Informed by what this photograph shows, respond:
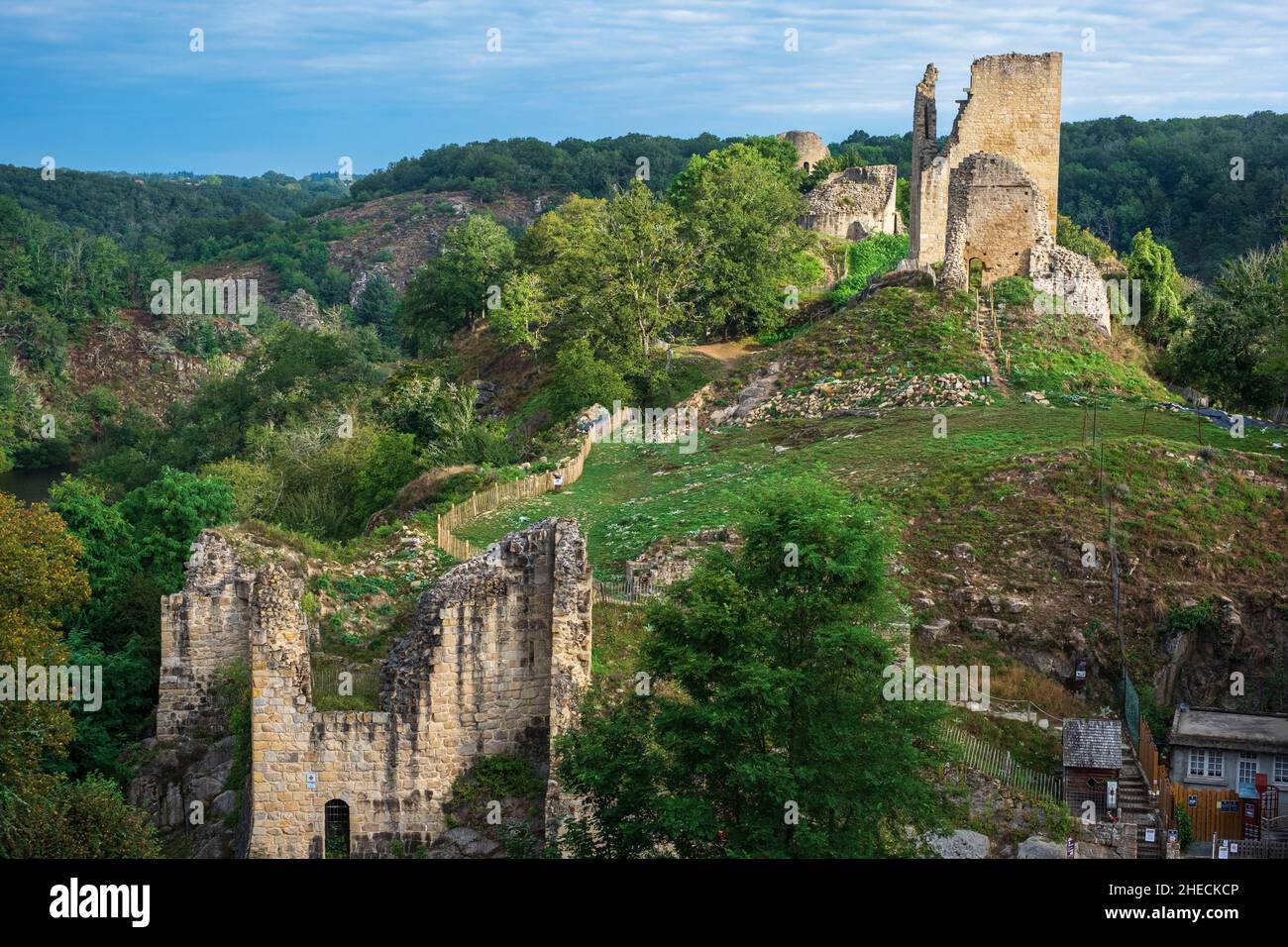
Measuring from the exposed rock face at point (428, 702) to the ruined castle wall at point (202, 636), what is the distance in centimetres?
437

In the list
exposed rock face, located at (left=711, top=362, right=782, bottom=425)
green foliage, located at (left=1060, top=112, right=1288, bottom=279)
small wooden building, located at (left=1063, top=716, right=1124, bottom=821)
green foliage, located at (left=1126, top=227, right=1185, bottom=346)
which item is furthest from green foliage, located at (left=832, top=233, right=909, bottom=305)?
green foliage, located at (left=1060, top=112, right=1288, bottom=279)

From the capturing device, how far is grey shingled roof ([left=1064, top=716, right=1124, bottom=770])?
25.3 metres

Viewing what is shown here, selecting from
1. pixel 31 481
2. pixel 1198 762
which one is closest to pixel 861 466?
pixel 1198 762

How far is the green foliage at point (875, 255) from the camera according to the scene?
205 ft

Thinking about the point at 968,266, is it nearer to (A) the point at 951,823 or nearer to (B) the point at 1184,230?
(A) the point at 951,823

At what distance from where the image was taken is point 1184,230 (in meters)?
125

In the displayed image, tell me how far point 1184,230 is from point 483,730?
375ft

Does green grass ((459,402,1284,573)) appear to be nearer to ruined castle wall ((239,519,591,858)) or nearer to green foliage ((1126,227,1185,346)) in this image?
ruined castle wall ((239,519,591,858))

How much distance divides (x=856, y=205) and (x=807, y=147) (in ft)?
54.0

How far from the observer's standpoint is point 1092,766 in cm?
2523

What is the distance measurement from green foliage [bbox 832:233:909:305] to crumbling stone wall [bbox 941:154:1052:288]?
13.7 meters

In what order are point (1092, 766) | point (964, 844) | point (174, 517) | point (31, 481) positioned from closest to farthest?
point (964, 844)
point (1092, 766)
point (174, 517)
point (31, 481)

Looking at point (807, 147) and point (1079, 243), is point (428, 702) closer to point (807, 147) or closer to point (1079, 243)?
point (1079, 243)
